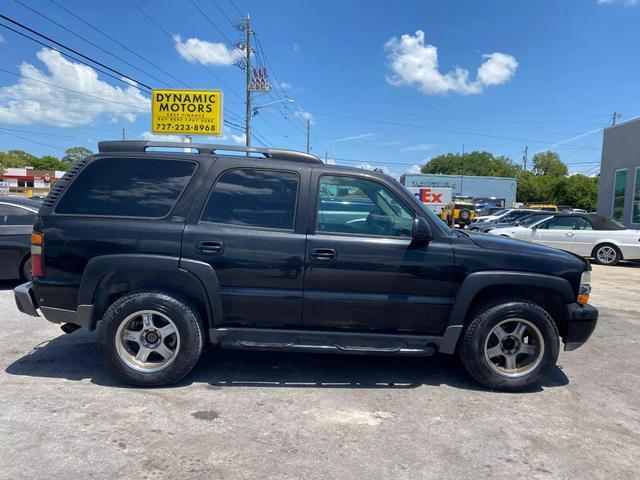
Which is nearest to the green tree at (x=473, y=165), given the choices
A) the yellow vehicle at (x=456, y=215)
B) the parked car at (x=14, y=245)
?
the yellow vehicle at (x=456, y=215)

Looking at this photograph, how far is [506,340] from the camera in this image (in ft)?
13.0

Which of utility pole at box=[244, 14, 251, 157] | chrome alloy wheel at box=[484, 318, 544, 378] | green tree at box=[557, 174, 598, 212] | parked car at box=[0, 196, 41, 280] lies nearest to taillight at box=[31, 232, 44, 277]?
chrome alloy wheel at box=[484, 318, 544, 378]

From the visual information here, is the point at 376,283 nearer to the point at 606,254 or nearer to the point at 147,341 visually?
the point at 147,341

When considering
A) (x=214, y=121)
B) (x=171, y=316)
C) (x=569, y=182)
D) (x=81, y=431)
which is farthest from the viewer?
(x=569, y=182)

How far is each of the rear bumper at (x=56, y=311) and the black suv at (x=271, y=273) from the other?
11 mm

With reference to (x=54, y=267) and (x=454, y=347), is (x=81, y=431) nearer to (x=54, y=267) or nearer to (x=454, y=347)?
(x=54, y=267)

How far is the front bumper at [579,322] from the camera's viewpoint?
3918 mm

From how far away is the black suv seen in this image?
12.2 feet

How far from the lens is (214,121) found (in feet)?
62.3

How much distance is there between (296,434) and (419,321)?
4.53 ft

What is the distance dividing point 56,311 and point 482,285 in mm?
3575

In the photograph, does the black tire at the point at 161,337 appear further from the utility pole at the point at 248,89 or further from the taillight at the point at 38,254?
the utility pole at the point at 248,89

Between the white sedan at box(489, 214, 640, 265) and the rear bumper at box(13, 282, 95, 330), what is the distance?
11218 mm

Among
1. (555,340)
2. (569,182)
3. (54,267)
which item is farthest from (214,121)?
(569,182)
